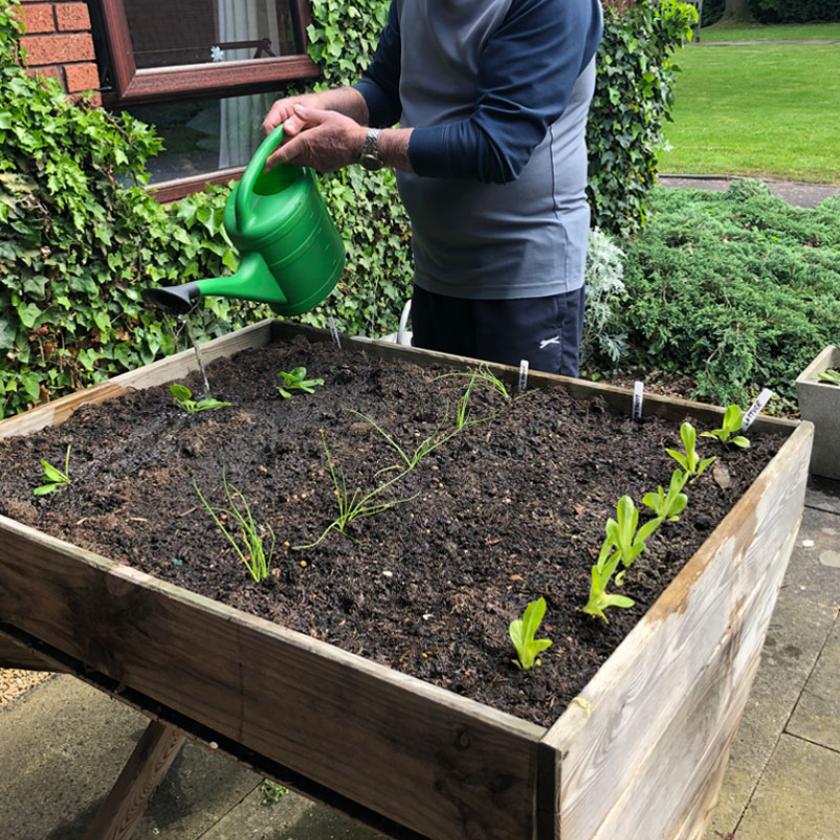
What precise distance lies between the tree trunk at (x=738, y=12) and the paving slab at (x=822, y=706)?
38938 mm

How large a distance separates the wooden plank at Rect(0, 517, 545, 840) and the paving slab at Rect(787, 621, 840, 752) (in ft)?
5.47

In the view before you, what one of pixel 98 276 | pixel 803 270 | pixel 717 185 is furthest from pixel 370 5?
pixel 717 185

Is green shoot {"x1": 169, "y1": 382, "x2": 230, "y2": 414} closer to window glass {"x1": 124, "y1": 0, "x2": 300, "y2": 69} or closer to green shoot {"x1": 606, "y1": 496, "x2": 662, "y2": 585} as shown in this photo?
green shoot {"x1": 606, "y1": 496, "x2": 662, "y2": 585}

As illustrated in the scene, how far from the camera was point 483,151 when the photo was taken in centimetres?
178

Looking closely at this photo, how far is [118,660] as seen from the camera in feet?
4.35

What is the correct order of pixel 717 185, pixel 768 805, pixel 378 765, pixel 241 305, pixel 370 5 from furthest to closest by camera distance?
1. pixel 717 185
2. pixel 370 5
3. pixel 241 305
4. pixel 768 805
5. pixel 378 765

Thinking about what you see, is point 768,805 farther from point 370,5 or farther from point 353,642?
point 370,5

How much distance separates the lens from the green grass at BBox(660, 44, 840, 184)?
10.2 metres

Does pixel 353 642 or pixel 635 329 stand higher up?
pixel 353 642

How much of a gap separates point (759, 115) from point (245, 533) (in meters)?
15.7

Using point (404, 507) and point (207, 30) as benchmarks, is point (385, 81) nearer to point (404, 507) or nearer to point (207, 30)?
point (404, 507)

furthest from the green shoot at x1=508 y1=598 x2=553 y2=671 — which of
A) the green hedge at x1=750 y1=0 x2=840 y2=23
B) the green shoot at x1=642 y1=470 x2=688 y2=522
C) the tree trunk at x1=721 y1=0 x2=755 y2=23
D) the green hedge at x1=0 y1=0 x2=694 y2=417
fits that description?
the tree trunk at x1=721 y1=0 x2=755 y2=23

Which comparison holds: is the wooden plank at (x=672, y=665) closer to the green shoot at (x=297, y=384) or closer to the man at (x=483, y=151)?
the man at (x=483, y=151)

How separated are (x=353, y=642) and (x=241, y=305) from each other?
2462 mm
